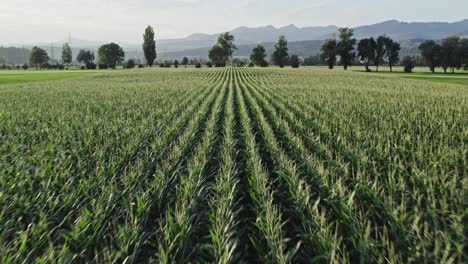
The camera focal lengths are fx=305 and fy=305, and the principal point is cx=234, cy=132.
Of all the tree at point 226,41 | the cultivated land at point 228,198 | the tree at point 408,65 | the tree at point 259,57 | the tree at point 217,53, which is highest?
the tree at point 226,41

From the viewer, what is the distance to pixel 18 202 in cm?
495

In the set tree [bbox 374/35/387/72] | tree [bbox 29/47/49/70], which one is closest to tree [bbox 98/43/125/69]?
tree [bbox 29/47/49/70]

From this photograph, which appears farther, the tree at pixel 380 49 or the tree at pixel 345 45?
the tree at pixel 345 45

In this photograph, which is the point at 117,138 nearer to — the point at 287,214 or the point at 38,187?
the point at 38,187

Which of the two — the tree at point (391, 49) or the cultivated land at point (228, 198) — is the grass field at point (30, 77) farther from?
the tree at point (391, 49)

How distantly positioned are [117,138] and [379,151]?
7760 mm

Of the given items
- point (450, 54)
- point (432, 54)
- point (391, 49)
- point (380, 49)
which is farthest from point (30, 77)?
point (450, 54)

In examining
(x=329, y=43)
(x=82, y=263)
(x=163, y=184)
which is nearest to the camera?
(x=82, y=263)

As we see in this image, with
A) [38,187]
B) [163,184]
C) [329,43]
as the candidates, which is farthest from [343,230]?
[329,43]

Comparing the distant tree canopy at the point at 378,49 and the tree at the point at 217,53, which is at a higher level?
the tree at the point at 217,53

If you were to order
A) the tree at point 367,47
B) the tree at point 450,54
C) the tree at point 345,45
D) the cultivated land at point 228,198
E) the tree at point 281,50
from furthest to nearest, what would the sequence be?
the tree at point 281,50, the tree at point 345,45, the tree at point 367,47, the tree at point 450,54, the cultivated land at point 228,198

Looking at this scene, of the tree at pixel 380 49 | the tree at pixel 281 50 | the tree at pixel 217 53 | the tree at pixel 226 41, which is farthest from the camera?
the tree at pixel 217 53

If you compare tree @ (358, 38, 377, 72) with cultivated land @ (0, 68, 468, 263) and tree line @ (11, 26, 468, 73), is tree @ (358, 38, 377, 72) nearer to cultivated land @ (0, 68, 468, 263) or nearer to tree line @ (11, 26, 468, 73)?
tree line @ (11, 26, 468, 73)

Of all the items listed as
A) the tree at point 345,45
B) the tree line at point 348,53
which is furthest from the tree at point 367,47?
the tree at point 345,45
